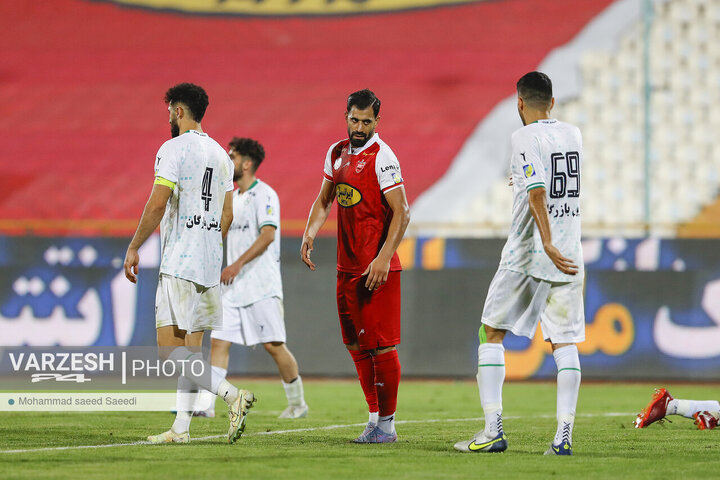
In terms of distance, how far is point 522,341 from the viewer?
12578 mm

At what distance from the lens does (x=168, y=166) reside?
633 centimetres

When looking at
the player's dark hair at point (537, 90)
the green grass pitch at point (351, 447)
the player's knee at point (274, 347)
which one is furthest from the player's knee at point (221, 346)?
the player's dark hair at point (537, 90)

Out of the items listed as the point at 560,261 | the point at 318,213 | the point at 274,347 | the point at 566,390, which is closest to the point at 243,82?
the point at 274,347

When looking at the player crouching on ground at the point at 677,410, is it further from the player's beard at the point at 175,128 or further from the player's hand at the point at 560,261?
the player's beard at the point at 175,128

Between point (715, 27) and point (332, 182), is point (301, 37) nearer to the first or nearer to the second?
point (715, 27)

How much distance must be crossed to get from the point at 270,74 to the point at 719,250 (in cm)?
1100

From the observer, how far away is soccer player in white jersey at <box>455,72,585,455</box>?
19.5 feet

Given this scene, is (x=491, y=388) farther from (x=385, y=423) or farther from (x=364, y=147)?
(x=364, y=147)

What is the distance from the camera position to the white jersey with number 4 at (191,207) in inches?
250

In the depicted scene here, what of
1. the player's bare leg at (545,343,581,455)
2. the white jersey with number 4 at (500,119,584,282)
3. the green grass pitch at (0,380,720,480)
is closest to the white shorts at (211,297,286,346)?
the green grass pitch at (0,380,720,480)

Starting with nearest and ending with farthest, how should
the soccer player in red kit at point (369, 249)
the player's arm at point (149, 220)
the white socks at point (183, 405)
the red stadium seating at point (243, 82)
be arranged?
1. the player's arm at point (149, 220)
2. the white socks at point (183, 405)
3. the soccer player in red kit at point (369, 249)
4. the red stadium seating at point (243, 82)

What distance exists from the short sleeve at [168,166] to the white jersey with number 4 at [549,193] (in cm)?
197

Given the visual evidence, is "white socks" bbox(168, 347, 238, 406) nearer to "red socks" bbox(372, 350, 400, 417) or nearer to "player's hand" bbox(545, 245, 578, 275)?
"red socks" bbox(372, 350, 400, 417)

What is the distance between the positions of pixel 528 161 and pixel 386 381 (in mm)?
1705
